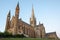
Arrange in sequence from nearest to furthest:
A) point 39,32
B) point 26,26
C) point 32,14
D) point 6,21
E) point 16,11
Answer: point 16,11
point 6,21
point 26,26
point 39,32
point 32,14

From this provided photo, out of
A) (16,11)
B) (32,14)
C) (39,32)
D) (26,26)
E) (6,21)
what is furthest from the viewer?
(32,14)

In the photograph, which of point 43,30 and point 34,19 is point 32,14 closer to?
point 34,19

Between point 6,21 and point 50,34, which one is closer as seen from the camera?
point 6,21

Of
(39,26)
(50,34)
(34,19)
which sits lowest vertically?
(50,34)

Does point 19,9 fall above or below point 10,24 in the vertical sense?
above

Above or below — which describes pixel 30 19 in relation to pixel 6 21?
above

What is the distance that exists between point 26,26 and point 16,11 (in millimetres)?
16491

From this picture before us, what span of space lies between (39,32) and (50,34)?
736 cm

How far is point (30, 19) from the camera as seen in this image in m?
71.8

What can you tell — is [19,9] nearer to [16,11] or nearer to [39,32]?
[16,11]

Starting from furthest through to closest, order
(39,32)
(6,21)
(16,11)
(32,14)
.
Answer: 1. (32,14)
2. (39,32)
3. (6,21)
4. (16,11)

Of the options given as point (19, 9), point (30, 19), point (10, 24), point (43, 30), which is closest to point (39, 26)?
point (43, 30)

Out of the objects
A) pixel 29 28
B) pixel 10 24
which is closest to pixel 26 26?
pixel 29 28

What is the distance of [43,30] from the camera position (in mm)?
67000
